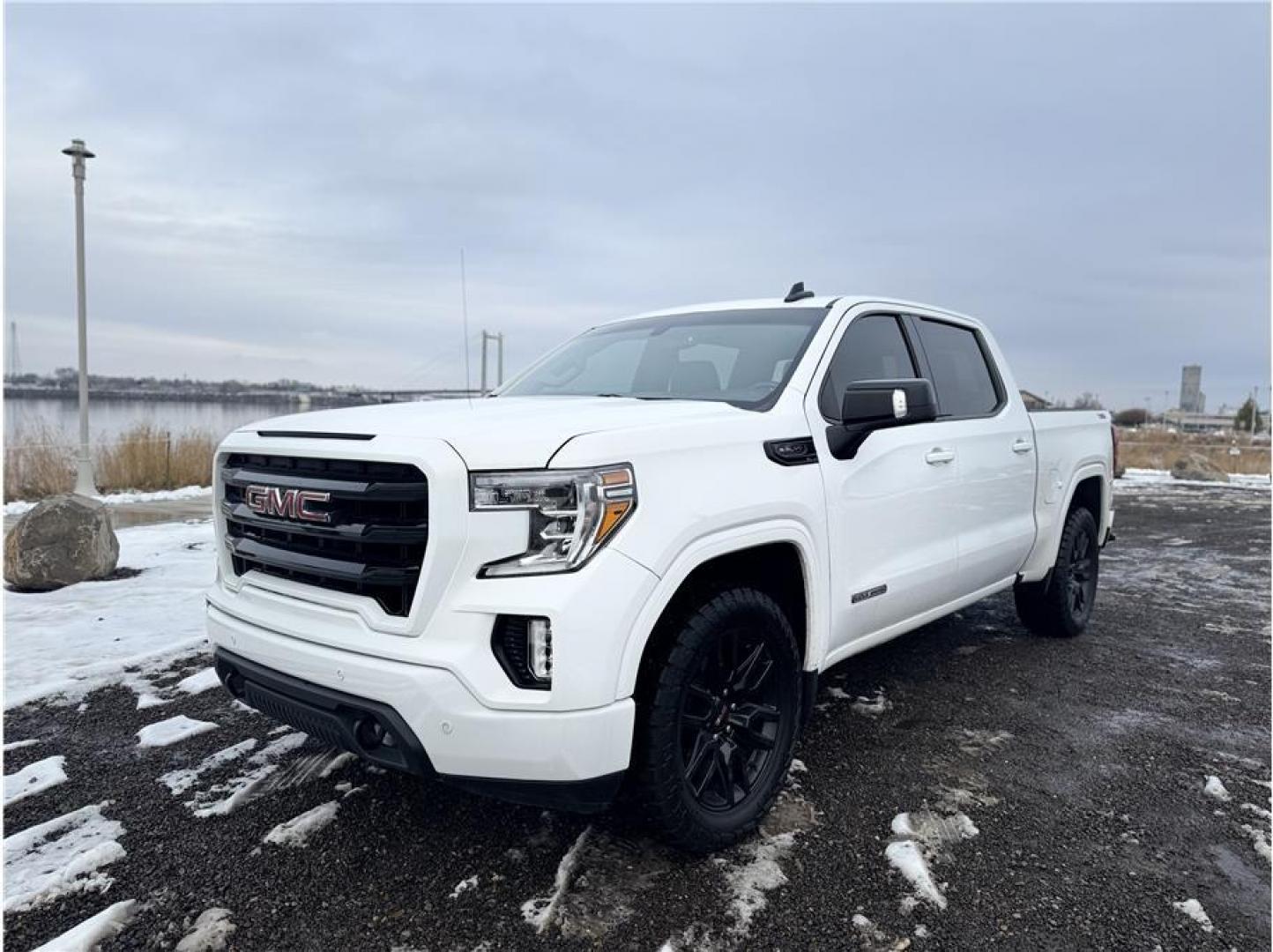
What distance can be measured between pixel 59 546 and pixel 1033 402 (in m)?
6.89

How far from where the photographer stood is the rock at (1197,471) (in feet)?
61.9

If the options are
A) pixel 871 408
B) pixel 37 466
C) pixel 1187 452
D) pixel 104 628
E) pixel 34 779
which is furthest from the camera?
pixel 1187 452

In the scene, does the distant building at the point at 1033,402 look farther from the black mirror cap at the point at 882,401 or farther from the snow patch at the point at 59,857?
the snow patch at the point at 59,857

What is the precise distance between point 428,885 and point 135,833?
1.10 meters

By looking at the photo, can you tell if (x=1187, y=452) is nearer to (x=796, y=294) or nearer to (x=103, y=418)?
(x=796, y=294)

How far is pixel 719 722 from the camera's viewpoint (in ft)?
8.86

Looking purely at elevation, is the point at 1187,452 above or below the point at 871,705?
above

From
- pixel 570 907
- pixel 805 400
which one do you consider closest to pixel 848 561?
pixel 805 400

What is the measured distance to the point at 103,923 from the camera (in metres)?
2.28

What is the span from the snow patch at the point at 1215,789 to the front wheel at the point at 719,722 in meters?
1.74

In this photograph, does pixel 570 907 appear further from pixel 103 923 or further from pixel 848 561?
pixel 848 561

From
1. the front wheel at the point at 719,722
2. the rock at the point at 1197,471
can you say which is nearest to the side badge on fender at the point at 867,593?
the front wheel at the point at 719,722

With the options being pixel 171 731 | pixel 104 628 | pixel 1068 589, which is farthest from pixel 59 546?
pixel 1068 589

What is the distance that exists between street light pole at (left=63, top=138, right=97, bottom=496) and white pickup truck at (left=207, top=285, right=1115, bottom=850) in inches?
304
